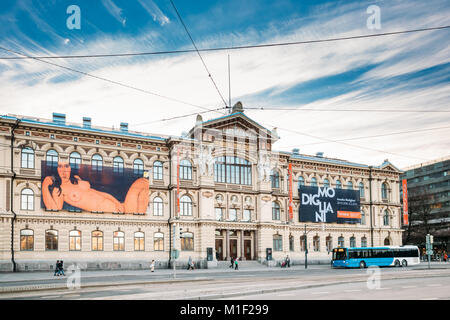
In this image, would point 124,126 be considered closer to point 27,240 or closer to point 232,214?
point 27,240

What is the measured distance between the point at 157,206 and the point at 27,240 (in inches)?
536

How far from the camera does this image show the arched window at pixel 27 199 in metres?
45.4

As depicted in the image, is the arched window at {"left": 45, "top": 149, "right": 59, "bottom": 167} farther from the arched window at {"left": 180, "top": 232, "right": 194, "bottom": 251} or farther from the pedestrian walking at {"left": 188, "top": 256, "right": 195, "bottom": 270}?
the pedestrian walking at {"left": 188, "top": 256, "right": 195, "bottom": 270}

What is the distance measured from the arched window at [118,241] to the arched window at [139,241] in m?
1.32

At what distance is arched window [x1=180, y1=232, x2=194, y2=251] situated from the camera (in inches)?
2066

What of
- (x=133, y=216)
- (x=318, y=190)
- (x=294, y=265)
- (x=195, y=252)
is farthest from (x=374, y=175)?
(x=133, y=216)

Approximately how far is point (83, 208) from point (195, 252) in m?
13.2

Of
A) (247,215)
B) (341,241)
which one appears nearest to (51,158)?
(247,215)

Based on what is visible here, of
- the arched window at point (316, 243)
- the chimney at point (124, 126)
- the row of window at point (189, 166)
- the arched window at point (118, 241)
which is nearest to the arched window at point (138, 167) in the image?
the row of window at point (189, 166)

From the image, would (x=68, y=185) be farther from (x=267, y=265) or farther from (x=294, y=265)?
(x=294, y=265)

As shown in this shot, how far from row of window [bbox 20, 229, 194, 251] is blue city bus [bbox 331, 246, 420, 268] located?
16.5m

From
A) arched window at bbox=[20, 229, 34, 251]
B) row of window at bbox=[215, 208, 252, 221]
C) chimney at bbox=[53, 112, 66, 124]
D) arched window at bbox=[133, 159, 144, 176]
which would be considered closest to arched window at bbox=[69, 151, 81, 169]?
chimney at bbox=[53, 112, 66, 124]

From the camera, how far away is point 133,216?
5053 centimetres

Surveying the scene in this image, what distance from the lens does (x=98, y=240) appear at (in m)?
48.4
